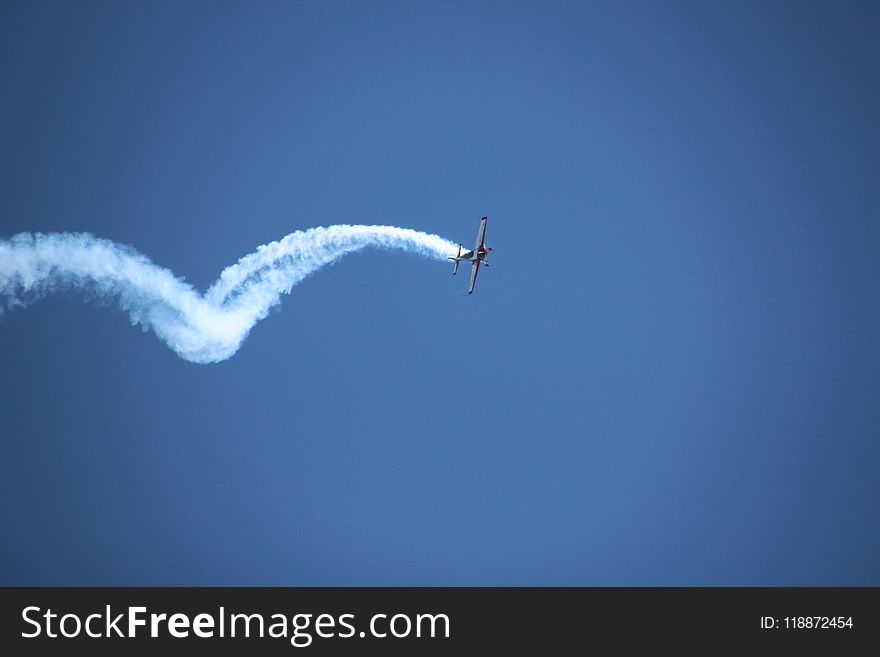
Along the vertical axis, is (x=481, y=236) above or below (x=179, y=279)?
above

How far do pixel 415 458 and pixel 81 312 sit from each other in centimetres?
4347

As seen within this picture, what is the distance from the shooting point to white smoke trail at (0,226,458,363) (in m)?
51.4

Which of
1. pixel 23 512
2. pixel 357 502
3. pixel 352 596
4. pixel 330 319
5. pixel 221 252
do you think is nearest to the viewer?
pixel 352 596

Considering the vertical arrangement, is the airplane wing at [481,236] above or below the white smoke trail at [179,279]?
above

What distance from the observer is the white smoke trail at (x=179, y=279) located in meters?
51.4

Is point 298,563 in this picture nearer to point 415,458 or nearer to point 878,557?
point 415,458

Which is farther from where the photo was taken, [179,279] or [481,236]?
[481,236]

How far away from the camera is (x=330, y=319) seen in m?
162

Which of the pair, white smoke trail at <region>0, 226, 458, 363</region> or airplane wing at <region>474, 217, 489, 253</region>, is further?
airplane wing at <region>474, 217, 489, 253</region>

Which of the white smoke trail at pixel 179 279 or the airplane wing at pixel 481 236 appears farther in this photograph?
the airplane wing at pixel 481 236

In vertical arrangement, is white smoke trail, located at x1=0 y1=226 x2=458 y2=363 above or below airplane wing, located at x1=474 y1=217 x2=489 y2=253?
below

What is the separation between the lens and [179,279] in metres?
54.9

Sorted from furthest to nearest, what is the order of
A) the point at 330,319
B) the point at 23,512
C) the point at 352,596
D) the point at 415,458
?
the point at 330,319
the point at 415,458
the point at 23,512
the point at 352,596

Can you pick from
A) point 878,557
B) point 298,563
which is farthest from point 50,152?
point 878,557
